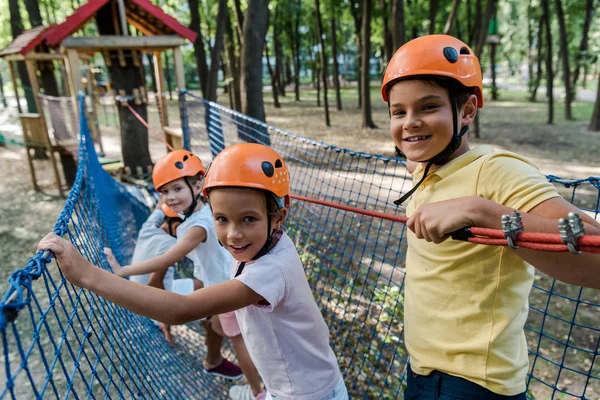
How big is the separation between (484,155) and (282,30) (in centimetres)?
2519

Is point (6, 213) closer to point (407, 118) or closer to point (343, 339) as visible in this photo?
point (343, 339)

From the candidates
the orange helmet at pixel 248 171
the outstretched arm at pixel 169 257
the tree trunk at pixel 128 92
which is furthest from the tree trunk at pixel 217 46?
the orange helmet at pixel 248 171

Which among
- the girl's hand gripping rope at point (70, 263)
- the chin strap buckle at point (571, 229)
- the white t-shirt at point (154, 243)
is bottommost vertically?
the white t-shirt at point (154, 243)

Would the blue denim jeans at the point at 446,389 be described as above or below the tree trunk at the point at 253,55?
below

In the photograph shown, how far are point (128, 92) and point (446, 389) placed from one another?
18.8ft

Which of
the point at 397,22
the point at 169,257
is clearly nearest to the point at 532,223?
the point at 169,257

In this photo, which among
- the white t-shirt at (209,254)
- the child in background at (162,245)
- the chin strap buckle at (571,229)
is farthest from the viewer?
the child in background at (162,245)

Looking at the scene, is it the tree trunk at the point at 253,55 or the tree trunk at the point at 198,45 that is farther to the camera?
the tree trunk at the point at 198,45

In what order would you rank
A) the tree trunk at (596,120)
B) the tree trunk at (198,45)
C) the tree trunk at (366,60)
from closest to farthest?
the tree trunk at (198,45) < the tree trunk at (366,60) < the tree trunk at (596,120)

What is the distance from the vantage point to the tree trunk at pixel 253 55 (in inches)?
217

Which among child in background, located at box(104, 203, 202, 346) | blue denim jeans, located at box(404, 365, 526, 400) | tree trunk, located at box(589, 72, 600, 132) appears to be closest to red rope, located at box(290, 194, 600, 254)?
blue denim jeans, located at box(404, 365, 526, 400)

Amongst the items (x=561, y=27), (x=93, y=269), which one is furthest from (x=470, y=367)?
(x=561, y=27)

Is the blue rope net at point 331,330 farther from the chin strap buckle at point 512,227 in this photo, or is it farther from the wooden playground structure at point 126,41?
the wooden playground structure at point 126,41

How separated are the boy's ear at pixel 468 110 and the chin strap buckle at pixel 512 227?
0.44m
